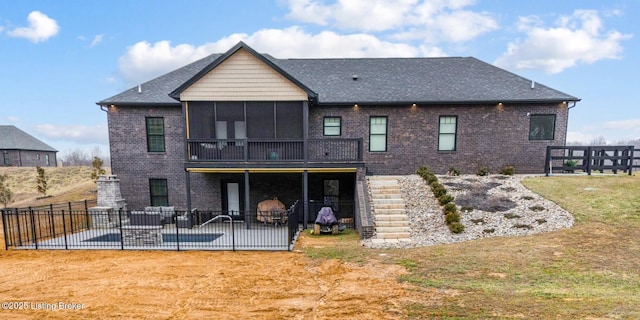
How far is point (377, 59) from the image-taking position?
19.1 meters

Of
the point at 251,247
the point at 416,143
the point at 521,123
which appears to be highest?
the point at 521,123

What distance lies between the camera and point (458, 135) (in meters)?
15.1

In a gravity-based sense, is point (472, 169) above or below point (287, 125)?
below

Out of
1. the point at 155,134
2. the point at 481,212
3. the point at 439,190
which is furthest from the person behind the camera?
the point at 155,134

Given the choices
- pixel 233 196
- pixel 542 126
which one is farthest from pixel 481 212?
pixel 233 196

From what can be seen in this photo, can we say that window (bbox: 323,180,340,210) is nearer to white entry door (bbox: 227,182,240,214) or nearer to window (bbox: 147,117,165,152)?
white entry door (bbox: 227,182,240,214)

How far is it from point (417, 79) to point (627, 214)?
1061cm

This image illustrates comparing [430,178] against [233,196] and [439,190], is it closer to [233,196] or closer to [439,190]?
[439,190]

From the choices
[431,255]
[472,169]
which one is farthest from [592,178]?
[431,255]

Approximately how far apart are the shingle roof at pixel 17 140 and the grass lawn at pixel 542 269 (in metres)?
49.3

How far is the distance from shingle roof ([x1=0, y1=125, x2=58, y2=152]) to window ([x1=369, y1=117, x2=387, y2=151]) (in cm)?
4809

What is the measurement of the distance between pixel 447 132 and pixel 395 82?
13.2 feet

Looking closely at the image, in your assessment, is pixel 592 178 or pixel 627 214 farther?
pixel 592 178

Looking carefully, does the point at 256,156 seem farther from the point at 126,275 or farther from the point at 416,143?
the point at 416,143
